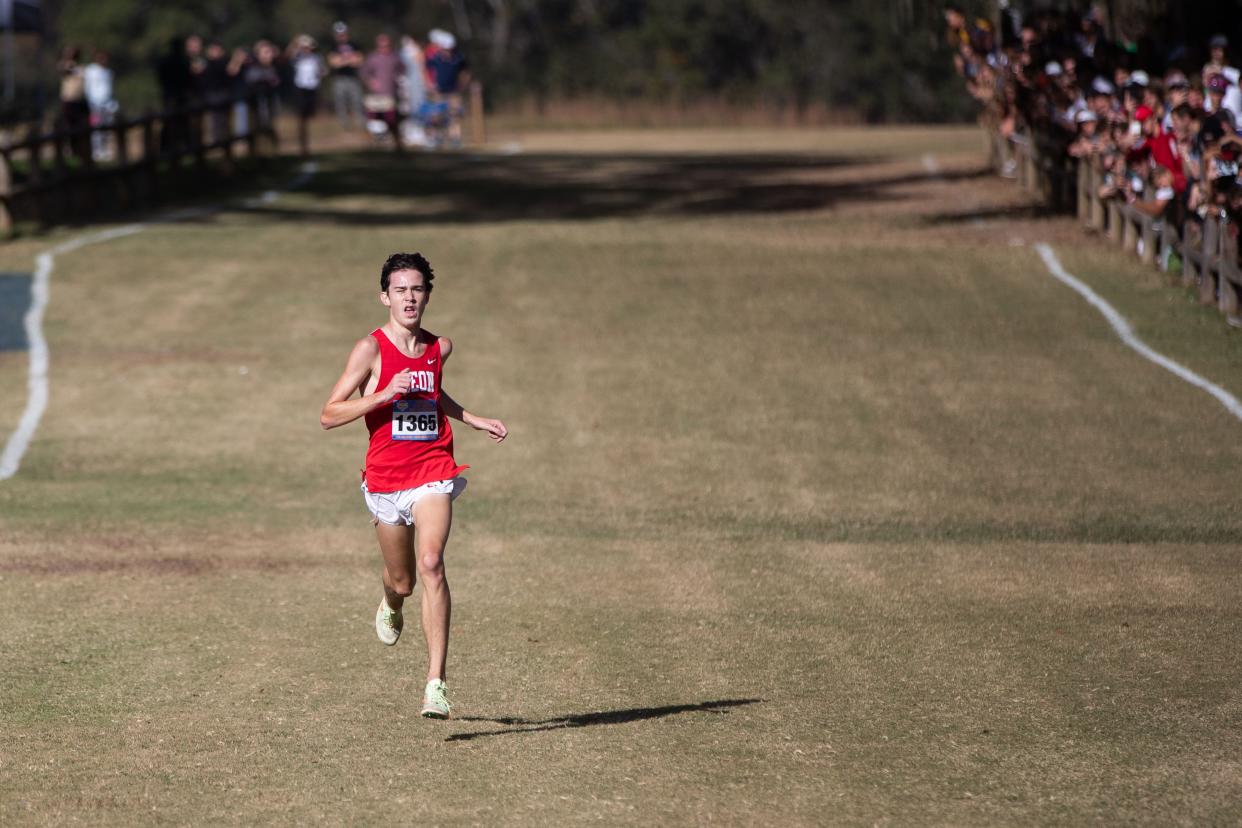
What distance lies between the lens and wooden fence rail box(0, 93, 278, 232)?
86.4ft

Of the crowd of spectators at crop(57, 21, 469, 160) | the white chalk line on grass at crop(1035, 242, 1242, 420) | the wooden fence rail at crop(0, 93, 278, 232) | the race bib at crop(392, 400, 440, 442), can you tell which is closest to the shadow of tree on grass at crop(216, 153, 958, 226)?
the crowd of spectators at crop(57, 21, 469, 160)

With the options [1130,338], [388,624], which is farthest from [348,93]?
[388,624]

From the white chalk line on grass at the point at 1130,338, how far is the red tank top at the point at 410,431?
32.3 feet

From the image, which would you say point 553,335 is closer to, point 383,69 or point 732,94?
point 383,69

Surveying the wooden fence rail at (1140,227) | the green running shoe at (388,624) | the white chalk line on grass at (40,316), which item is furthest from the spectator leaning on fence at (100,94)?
the green running shoe at (388,624)

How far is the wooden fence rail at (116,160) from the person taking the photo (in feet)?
86.4

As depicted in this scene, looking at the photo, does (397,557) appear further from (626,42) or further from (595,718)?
(626,42)

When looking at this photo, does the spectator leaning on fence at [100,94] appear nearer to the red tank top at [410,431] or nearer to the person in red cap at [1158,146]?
the person in red cap at [1158,146]

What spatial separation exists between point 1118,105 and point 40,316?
12.2 meters

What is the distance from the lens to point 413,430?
→ 793cm

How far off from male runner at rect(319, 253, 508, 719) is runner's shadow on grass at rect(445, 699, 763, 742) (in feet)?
1.08

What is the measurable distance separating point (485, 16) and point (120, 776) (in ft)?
242

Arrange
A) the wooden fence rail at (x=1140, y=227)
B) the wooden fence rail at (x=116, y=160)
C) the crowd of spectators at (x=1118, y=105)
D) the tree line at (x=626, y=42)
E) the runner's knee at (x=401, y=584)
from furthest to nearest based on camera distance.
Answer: the tree line at (x=626, y=42), the wooden fence rail at (x=116, y=160), the wooden fence rail at (x=1140, y=227), the crowd of spectators at (x=1118, y=105), the runner's knee at (x=401, y=584)

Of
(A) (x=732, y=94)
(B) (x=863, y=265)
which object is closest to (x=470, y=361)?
(B) (x=863, y=265)
